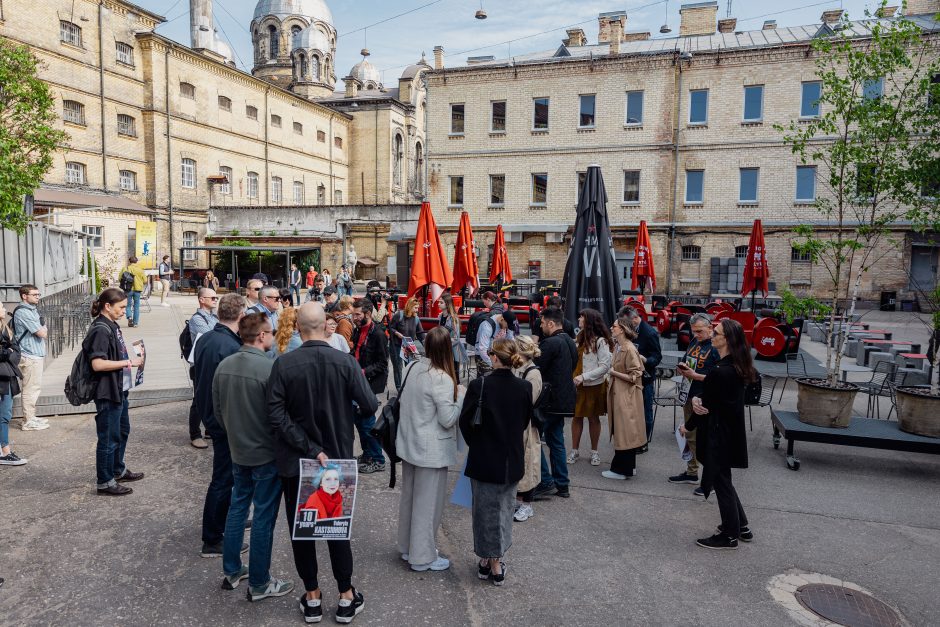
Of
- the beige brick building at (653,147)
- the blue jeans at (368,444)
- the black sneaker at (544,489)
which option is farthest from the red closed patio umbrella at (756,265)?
the beige brick building at (653,147)

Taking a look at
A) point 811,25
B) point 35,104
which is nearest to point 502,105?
point 811,25

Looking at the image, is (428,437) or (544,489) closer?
(428,437)

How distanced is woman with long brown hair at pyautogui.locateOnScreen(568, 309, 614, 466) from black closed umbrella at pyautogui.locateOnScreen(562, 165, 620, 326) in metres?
1.28

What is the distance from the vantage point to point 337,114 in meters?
54.3

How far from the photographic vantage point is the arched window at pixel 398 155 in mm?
57469

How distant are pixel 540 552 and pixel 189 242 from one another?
128 ft

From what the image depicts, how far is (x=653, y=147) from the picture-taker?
3062 centimetres

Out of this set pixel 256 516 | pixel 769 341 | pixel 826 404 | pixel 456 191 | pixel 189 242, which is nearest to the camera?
pixel 256 516

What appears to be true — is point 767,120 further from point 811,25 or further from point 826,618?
point 826,618

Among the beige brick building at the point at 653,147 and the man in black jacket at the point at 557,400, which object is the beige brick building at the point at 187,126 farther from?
the man in black jacket at the point at 557,400

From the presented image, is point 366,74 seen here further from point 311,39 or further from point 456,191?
point 456,191

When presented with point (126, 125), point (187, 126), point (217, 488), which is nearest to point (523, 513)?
point (217, 488)

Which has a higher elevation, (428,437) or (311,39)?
(311,39)

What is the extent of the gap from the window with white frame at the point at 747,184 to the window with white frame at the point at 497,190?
38.8 feet
